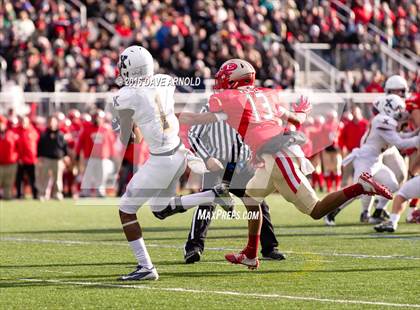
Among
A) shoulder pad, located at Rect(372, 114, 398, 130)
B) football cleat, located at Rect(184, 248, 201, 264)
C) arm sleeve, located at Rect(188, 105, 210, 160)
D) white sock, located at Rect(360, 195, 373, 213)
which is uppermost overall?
arm sleeve, located at Rect(188, 105, 210, 160)

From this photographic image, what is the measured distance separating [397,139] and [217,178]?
3.67 meters

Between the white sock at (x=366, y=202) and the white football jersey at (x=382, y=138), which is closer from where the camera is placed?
the white football jersey at (x=382, y=138)

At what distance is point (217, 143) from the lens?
10.6 metres

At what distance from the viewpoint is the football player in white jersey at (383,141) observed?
1272cm

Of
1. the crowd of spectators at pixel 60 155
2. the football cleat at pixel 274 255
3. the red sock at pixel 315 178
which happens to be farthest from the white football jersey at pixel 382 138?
the red sock at pixel 315 178

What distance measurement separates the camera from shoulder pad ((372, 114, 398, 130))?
1274cm

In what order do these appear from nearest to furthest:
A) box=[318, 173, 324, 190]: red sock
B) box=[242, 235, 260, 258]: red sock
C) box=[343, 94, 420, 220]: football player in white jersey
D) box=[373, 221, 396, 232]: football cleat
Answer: box=[242, 235, 260, 258]: red sock → box=[373, 221, 396, 232]: football cleat → box=[343, 94, 420, 220]: football player in white jersey → box=[318, 173, 324, 190]: red sock

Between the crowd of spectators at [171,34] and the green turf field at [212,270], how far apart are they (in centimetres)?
897

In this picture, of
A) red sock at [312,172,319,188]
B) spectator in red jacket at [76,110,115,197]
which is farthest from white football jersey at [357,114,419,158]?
red sock at [312,172,319,188]

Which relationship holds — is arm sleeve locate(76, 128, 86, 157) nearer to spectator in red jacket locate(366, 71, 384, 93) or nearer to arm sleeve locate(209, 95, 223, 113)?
spectator in red jacket locate(366, 71, 384, 93)

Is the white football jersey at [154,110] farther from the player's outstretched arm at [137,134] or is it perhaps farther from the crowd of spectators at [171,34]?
the crowd of spectators at [171,34]

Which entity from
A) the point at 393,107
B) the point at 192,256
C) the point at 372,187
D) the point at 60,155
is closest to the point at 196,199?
the point at 192,256

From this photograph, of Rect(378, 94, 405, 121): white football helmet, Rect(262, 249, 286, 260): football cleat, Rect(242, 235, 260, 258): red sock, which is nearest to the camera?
Rect(242, 235, 260, 258): red sock

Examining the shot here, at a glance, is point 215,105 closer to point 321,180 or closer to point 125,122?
point 125,122
